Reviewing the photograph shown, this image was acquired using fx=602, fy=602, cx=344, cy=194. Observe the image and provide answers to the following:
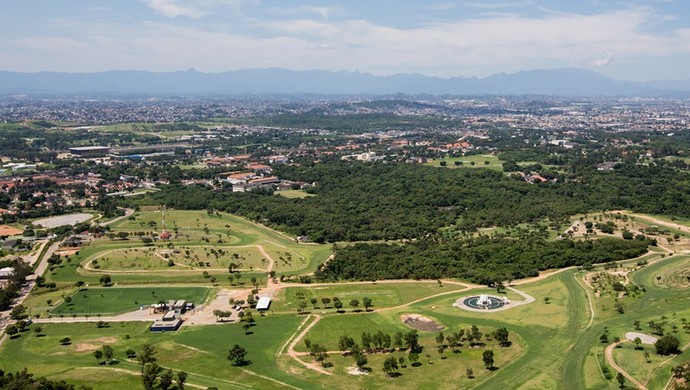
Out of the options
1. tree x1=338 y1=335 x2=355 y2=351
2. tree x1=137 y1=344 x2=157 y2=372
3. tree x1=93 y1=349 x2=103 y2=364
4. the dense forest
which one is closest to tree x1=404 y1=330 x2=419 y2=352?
tree x1=338 y1=335 x2=355 y2=351

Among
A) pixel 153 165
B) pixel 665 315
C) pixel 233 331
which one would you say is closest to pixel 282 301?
pixel 233 331

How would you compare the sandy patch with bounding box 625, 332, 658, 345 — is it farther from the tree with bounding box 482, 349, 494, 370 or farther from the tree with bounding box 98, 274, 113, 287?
the tree with bounding box 98, 274, 113, 287

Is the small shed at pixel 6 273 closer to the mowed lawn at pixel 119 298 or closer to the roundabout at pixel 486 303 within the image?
the mowed lawn at pixel 119 298

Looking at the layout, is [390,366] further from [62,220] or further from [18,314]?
[62,220]

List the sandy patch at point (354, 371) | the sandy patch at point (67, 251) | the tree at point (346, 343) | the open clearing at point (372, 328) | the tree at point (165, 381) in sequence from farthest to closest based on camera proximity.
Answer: the sandy patch at point (67, 251)
the tree at point (346, 343)
the sandy patch at point (354, 371)
the open clearing at point (372, 328)
the tree at point (165, 381)

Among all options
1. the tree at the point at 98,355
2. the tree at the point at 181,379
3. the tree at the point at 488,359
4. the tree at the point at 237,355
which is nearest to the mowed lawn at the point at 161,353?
the tree at the point at 98,355

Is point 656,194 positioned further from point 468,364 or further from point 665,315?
point 468,364
